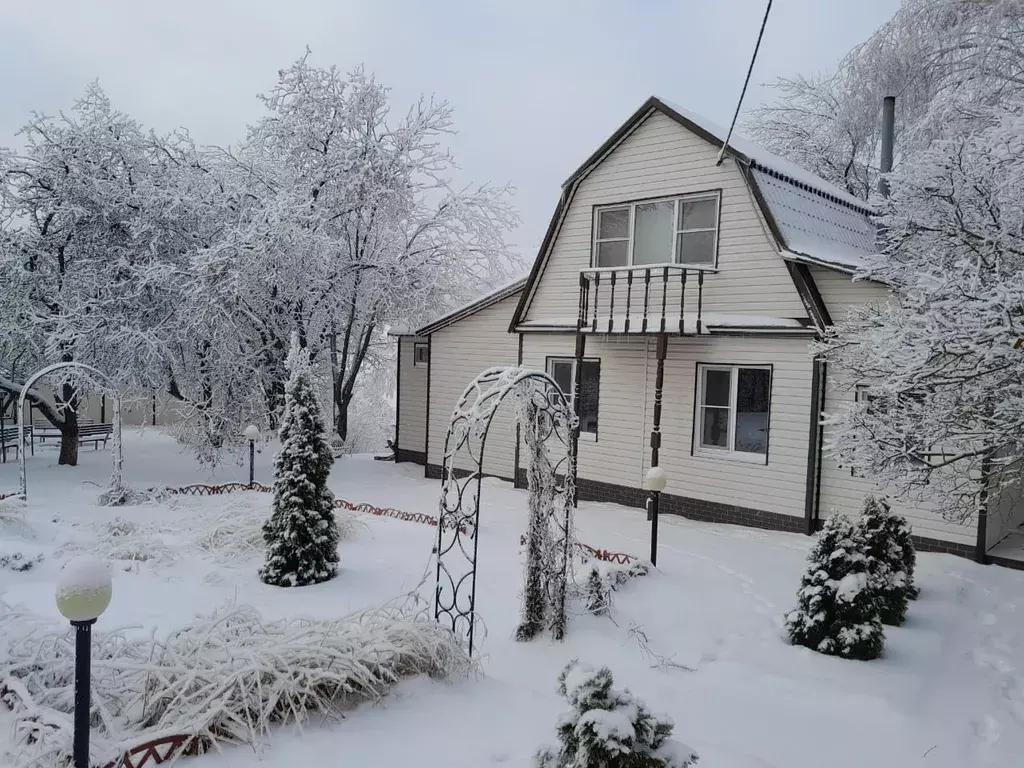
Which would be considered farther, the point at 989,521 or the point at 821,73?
the point at 821,73

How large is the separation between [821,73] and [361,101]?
14.4 metres

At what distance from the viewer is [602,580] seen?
22.9 ft

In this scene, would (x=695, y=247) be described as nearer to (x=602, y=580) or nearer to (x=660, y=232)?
(x=660, y=232)

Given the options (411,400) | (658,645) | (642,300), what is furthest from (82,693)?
(411,400)

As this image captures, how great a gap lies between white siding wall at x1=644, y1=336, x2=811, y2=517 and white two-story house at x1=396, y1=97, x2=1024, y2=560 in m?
0.02

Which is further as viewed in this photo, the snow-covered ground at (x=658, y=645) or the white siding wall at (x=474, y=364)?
the white siding wall at (x=474, y=364)

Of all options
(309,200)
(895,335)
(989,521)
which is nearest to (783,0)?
(895,335)

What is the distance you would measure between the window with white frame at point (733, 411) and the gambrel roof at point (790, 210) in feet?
4.83

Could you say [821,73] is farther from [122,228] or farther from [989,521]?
[122,228]

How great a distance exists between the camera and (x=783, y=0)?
21.2 feet

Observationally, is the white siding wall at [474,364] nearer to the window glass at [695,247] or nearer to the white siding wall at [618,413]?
the white siding wall at [618,413]

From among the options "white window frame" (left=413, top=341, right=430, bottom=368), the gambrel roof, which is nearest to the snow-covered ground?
the gambrel roof

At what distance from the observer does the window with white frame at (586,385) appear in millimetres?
12312

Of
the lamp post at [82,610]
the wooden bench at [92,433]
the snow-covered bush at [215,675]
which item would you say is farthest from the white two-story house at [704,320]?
the wooden bench at [92,433]
